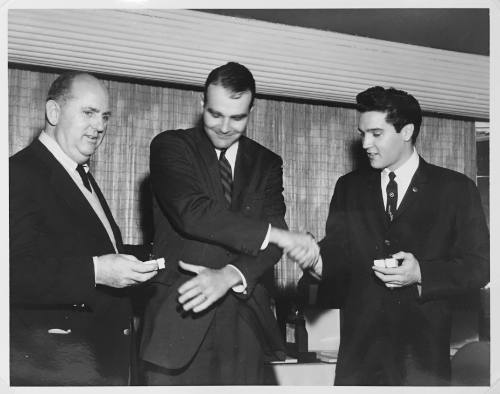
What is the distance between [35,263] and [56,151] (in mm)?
322

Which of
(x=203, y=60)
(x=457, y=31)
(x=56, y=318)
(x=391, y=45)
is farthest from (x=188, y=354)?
(x=457, y=31)

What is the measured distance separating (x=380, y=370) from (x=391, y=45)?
100cm

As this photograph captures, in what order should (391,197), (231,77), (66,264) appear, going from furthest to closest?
(391,197) → (231,77) → (66,264)

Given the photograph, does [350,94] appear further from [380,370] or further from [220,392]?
[220,392]

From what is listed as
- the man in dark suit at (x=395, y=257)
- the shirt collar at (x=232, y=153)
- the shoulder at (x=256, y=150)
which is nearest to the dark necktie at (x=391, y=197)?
the man in dark suit at (x=395, y=257)

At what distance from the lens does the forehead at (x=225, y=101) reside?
1748 mm

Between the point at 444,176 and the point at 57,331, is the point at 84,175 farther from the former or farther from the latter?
the point at 444,176

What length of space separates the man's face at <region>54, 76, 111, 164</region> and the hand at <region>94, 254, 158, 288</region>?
31 centimetres

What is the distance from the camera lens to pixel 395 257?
71.5 inches

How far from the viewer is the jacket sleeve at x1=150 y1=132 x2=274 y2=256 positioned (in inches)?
67.3

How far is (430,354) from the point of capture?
5.96ft

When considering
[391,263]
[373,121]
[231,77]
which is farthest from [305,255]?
[231,77]

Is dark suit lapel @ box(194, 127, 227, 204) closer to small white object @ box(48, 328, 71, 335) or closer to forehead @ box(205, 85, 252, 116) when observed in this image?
forehead @ box(205, 85, 252, 116)

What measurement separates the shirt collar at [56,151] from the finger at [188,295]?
48 cm
